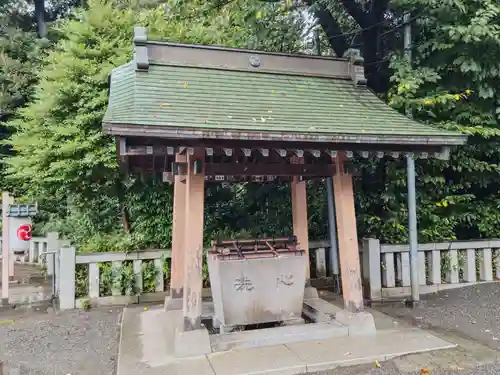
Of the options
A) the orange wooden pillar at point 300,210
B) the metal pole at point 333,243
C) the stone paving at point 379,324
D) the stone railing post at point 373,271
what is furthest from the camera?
the metal pole at point 333,243

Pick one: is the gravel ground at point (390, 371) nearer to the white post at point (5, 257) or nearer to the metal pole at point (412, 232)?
the metal pole at point (412, 232)

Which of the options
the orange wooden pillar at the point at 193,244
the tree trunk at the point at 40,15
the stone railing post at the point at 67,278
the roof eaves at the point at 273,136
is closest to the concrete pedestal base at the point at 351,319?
the orange wooden pillar at the point at 193,244

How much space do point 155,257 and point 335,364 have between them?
12.5 feet

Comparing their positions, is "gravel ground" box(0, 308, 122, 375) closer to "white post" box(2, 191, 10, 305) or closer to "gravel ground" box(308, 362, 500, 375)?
"white post" box(2, 191, 10, 305)

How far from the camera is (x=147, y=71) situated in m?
4.79

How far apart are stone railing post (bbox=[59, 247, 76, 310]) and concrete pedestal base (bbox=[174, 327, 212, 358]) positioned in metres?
2.82

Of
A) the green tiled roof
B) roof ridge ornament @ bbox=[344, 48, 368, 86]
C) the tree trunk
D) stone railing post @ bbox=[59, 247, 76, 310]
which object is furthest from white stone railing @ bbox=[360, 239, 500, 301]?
the tree trunk

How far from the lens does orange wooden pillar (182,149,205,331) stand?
4156 mm

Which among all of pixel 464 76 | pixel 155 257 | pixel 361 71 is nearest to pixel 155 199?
pixel 155 257

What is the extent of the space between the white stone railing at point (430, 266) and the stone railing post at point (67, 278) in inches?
194

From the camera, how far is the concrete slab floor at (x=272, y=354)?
373 centimetres

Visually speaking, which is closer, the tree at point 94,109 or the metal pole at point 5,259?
the metal pole at point 5,259

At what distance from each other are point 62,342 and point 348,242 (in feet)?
12.4

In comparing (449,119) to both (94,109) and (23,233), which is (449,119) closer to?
(94,109)
